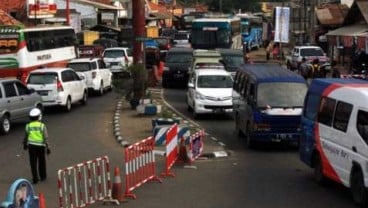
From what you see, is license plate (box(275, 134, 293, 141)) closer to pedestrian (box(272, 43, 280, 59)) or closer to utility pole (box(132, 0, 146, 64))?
utility pole (box(132, 0, 146, 64))

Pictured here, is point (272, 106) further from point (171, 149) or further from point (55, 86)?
point (55, 86)

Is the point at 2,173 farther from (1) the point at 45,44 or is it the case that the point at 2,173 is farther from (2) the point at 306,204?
(1) the point at 45,44

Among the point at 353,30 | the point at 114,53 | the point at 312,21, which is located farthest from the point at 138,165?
the point at 312,21

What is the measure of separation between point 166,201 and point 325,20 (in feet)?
166

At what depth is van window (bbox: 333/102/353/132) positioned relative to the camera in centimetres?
1371

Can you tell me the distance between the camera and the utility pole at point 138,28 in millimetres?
30172

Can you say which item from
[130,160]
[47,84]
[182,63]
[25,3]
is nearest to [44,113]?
[47,84]

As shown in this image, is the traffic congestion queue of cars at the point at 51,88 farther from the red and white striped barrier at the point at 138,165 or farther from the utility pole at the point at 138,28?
the red and white striped barrier at the point at 138,165

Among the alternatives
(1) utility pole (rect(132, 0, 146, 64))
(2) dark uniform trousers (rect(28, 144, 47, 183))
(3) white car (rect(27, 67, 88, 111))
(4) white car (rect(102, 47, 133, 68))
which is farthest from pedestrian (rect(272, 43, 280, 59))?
(2) dark uniform trousers (rect(28, 144, 47, 183))

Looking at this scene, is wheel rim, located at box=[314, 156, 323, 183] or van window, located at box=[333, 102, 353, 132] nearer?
van window, located at box=[333, 102, 353, 132]

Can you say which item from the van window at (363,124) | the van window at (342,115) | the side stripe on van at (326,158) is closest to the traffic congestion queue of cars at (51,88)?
the side stripe on van at (326,158)

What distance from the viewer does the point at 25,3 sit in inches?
2302

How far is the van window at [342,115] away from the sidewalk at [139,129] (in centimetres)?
583

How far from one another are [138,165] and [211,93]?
13584 millimetres
